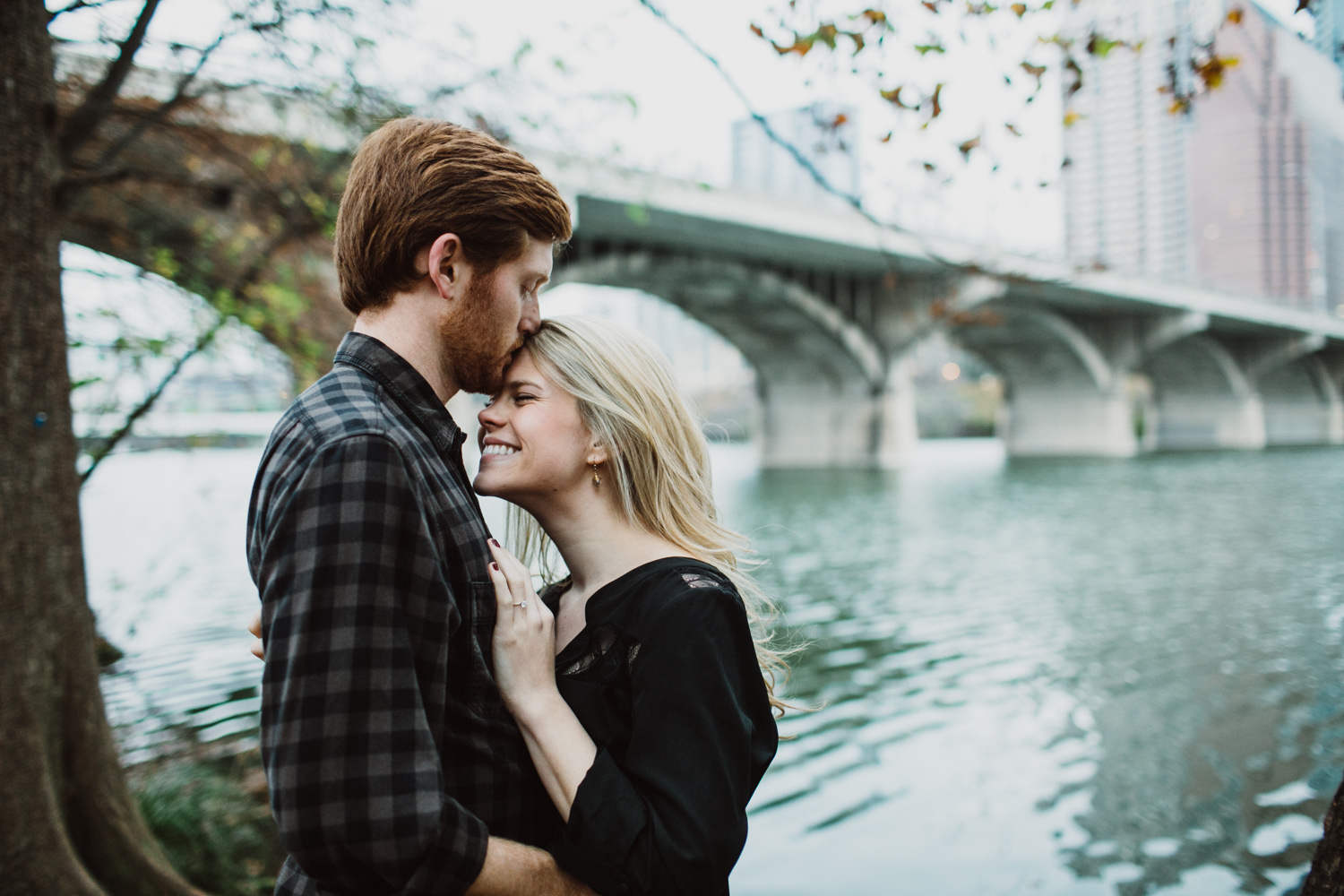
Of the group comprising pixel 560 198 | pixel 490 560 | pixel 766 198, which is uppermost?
pixel 766 198

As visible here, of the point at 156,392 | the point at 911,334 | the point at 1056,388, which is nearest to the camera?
the point at 156,392

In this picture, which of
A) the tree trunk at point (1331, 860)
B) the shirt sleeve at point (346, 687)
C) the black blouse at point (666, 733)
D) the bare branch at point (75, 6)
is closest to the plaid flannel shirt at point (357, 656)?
the shirt sleeve at point (346, 687)

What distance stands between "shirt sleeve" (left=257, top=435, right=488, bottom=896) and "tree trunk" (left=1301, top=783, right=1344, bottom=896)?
156 centimetres

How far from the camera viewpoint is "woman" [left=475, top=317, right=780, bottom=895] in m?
1.43

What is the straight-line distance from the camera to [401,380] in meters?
1.49

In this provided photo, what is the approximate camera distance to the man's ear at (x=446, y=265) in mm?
1449

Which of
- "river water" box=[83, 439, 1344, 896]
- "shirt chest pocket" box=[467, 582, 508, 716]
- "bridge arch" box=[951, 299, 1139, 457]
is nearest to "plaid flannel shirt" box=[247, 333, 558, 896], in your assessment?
"shirt chest pocket" box=[467, 582, 508, 716]

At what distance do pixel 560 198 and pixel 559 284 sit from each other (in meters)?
24.8

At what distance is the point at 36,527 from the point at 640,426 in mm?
2027

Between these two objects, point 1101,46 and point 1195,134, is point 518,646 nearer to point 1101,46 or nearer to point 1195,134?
point 1101,46

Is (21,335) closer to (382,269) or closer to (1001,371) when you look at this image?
(382,269)

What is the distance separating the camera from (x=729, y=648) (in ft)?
5.10

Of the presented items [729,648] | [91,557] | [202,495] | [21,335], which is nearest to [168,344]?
[202,495]

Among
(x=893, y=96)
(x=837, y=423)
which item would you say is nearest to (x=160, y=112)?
(x=893, y=96)
